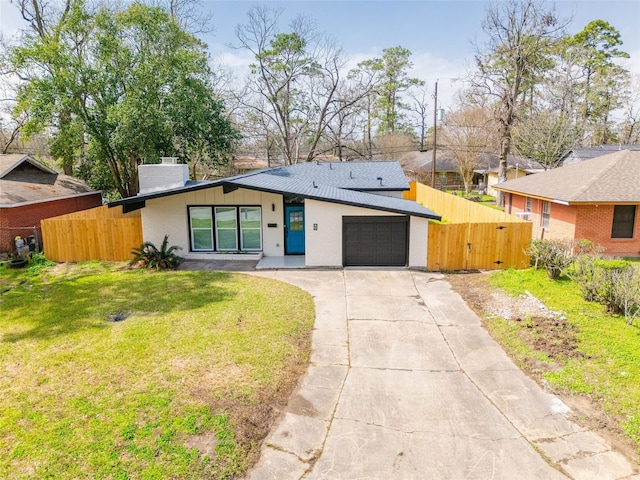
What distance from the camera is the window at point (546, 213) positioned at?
17.2m

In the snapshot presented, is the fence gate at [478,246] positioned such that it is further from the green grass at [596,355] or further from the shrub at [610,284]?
the green grass at [596,355]

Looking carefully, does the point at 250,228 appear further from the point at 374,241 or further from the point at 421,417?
the point at 421,417

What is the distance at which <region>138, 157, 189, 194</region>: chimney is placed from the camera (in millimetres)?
15117

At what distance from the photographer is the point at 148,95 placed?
63.0ft

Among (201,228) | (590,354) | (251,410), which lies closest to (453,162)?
(201,228)

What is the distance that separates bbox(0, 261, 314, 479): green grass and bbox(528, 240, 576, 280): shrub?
23.1 ft

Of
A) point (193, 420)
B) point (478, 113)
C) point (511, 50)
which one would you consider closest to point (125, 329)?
point (193, 420)

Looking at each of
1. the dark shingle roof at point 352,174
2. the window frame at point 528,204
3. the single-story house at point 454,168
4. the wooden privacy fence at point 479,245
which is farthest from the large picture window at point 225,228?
the single-story house at point 454,168

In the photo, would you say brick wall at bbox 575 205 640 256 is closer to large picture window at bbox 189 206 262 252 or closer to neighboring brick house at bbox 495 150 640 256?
neighboring brick house at bbox 495 150 640 256

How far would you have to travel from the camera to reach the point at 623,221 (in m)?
14.7

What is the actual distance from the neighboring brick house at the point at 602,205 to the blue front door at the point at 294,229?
9597 millimetres

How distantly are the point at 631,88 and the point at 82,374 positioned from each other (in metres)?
45.4

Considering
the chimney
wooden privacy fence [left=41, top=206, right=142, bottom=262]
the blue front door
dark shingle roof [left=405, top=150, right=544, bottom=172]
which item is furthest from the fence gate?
dark shingle roof [left=405, top=150, right=544, bottom=172]

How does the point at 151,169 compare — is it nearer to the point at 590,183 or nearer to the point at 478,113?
the point at 590,183
